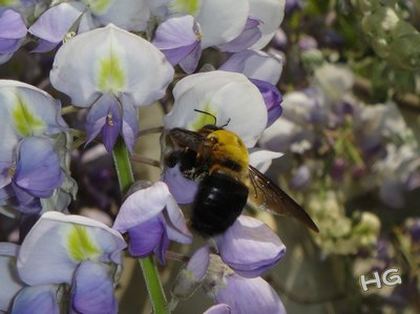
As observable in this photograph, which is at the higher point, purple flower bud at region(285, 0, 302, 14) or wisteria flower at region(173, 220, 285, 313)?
A: wisteria flower at region(173, 220, 285, 313)

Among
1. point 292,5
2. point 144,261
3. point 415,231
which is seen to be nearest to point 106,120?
point 144,261

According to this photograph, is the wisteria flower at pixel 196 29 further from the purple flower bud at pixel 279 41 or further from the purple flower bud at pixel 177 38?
the purple flower bud at pixel 279 41

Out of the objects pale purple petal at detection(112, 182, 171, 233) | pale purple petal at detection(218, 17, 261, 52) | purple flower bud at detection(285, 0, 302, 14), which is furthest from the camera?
purple flower bud at detection(285, 0, 302, 14)

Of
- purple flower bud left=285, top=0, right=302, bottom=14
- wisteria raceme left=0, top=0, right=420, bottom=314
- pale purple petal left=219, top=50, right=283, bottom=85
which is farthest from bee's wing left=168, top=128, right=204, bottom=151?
purple flower bud left=285, top=0, right=302, bottom=14

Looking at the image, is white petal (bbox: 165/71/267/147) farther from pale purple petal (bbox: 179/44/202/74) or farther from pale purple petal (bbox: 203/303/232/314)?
pale purple petal (bbox: 203/303/232/314)

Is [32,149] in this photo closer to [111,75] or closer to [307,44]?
[111,75]

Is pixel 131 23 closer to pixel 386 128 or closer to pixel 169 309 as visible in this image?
pixel 169 309

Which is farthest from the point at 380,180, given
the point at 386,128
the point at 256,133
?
the point at 256,133
